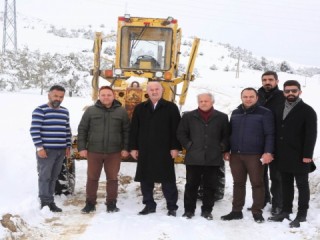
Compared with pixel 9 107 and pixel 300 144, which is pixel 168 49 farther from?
pixel 9 107

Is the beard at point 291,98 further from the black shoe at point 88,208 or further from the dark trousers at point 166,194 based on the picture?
the black shoe at point 88,208

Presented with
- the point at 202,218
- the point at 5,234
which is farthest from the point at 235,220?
the point at 5,234

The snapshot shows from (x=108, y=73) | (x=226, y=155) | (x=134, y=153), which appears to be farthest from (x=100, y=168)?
(x=108, y=73)

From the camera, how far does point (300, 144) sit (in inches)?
213

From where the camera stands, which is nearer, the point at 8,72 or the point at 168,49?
the point at 168,49

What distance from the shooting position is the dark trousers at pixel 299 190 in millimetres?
5469

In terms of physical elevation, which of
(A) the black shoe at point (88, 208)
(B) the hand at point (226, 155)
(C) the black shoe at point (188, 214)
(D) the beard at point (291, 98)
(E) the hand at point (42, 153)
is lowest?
(A) the black shoe at point (88, 208)

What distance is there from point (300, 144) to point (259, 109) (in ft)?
2.18

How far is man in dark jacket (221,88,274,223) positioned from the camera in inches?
218

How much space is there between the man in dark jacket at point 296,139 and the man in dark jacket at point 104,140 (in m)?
2.03

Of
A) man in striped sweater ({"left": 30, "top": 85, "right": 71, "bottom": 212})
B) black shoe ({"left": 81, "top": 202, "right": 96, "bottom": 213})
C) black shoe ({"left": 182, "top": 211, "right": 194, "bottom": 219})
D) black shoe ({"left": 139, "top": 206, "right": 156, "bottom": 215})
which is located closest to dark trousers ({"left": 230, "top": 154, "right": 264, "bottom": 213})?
black shoe ({"left": 182, "top": 211, "right": 194, "bottom": 219})

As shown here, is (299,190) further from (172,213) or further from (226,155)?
(172,213)

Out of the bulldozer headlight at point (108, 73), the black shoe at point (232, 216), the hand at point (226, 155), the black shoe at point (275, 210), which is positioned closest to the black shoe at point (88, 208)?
the black shoe at point (232, 216)

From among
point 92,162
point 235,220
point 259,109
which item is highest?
point 259,109
